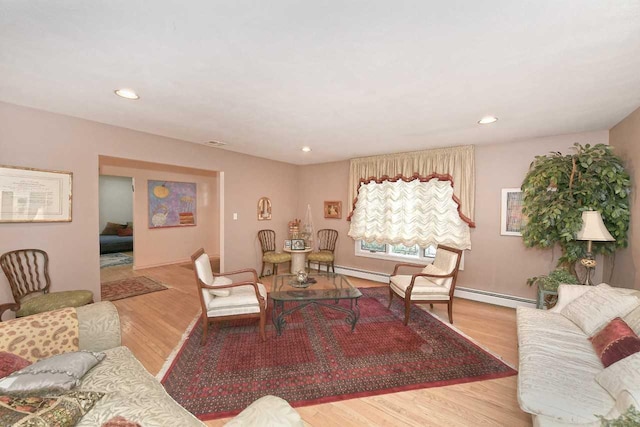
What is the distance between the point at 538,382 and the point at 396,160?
3.70 metres

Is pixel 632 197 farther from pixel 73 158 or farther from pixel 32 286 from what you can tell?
pixel 32 286

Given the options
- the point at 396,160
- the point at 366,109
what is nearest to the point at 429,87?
the point at 366,109

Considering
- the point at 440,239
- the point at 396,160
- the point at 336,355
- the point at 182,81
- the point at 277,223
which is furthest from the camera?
the point at 277,223

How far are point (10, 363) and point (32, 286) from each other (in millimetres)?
1988

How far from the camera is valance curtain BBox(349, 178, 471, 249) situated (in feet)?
13.6

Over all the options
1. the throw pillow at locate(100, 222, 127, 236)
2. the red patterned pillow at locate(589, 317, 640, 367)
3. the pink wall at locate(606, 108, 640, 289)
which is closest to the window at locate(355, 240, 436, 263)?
the pink wall at locate(606, 108, 640, 289)

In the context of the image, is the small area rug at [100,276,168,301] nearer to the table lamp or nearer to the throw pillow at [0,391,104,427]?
the throw pillow at [0,391,104,427]

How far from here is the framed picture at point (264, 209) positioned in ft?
17.0

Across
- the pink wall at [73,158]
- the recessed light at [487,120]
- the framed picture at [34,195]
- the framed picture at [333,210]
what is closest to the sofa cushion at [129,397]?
the pink wall at [73,158]

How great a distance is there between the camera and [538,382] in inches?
59.1

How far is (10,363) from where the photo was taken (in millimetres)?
1339

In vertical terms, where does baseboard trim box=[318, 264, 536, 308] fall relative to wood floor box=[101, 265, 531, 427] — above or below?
above

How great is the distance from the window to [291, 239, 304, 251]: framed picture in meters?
1.14

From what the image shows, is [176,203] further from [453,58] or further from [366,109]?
[453,58]
